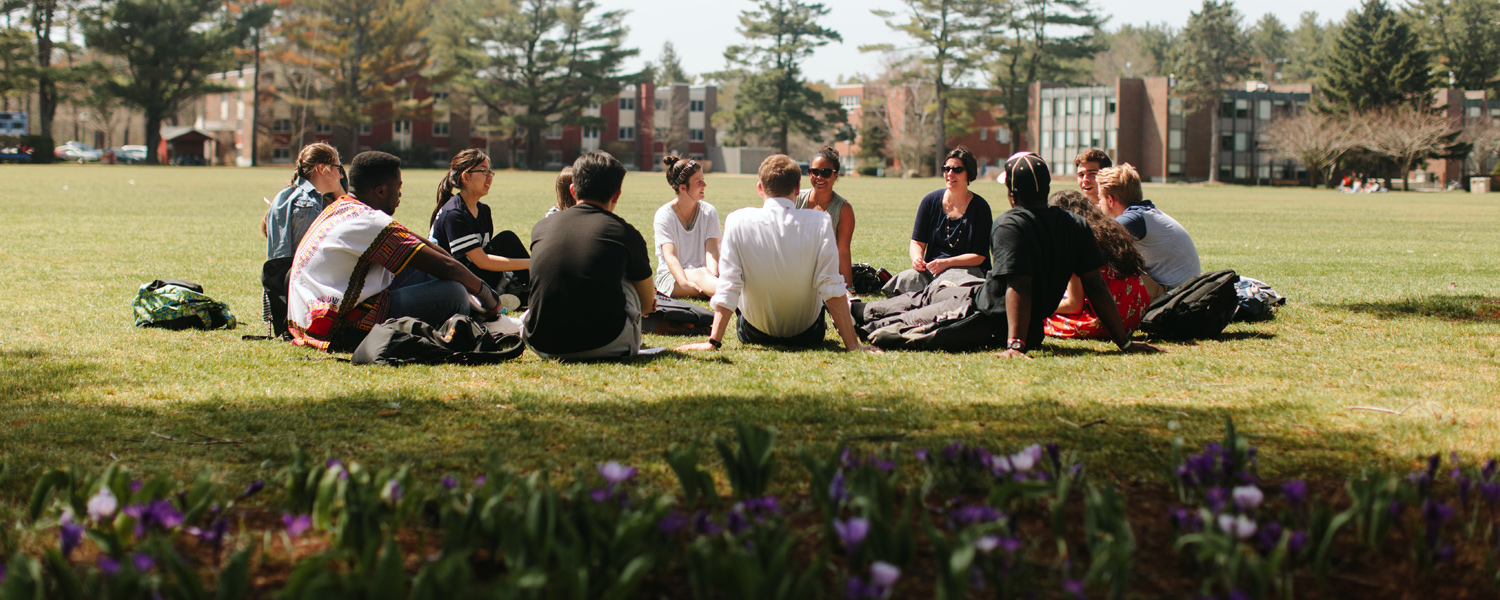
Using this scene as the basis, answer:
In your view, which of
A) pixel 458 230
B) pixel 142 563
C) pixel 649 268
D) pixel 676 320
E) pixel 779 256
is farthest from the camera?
pixel 676 320

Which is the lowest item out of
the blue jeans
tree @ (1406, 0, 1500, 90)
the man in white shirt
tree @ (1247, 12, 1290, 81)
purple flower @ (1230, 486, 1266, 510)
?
purple flower @ (1230, 486, 1266, 510)

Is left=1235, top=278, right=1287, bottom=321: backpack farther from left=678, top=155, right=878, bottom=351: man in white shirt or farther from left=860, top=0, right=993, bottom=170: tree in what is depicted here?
left=860, top=0, right=993, bottom=170: tree

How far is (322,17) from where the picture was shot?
78500 mm

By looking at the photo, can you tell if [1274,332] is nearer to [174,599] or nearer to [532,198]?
[174,599]

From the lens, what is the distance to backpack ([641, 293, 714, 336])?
8242 mm

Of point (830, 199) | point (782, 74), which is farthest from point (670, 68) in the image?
point (830, 199)

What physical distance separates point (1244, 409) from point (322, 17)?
82.6 meters

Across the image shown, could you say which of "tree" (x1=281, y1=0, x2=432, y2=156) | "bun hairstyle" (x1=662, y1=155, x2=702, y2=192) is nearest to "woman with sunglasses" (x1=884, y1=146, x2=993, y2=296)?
"bun hairstyle" (x1=662, y1=155, x2=702, y2=192)

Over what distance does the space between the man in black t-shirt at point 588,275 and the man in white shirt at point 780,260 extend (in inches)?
23.3

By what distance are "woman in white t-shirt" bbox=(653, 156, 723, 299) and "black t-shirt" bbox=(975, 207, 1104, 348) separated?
2.31 m

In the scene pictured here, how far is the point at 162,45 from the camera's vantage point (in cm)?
7025

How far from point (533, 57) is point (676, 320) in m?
77.2

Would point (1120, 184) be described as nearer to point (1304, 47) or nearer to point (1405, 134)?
point (1405, 134)

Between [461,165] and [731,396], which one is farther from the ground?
[461,165]
